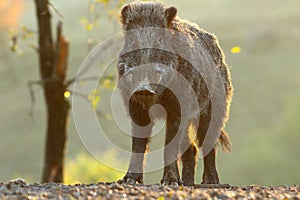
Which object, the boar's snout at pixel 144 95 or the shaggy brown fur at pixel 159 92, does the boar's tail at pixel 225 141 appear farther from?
the boar's snout at pixel 144 95

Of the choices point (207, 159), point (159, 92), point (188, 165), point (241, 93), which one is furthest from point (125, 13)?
point (241, 93)

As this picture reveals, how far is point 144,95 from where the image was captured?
9648 millimetres

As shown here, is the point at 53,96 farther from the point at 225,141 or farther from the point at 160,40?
the point at 160,40

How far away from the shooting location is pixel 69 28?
81.5 m

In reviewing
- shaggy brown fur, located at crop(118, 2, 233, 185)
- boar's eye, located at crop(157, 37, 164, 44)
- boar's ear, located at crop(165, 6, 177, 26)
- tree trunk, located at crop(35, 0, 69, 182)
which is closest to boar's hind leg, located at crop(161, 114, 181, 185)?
shaggy brown fur, located at crop(118, 2, 233, 185)

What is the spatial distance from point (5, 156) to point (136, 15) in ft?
172

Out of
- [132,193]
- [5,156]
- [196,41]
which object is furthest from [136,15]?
[5,156]

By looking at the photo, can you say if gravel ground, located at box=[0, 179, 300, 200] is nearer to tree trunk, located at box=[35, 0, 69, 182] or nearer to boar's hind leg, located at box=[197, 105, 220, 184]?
boar's hind leg, located at box=[197, 105, 220, 184]

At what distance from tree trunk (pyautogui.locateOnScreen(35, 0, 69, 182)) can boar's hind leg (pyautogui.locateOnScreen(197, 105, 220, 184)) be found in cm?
479

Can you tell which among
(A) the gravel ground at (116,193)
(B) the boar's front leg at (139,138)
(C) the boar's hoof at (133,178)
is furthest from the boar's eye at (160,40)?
(A) the gravel ground at (116,193)

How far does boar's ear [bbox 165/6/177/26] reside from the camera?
1077cm

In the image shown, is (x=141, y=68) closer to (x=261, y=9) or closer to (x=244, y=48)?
(x=244, y=48)

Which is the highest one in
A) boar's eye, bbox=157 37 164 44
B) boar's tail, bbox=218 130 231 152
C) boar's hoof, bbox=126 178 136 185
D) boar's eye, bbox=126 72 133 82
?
boar's eye, bbox=157 37 164 44

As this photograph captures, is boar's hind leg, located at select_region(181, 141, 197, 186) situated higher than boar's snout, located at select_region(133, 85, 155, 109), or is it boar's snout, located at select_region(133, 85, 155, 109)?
boar's snout, located at select_region(133, 85, 155, 109)
